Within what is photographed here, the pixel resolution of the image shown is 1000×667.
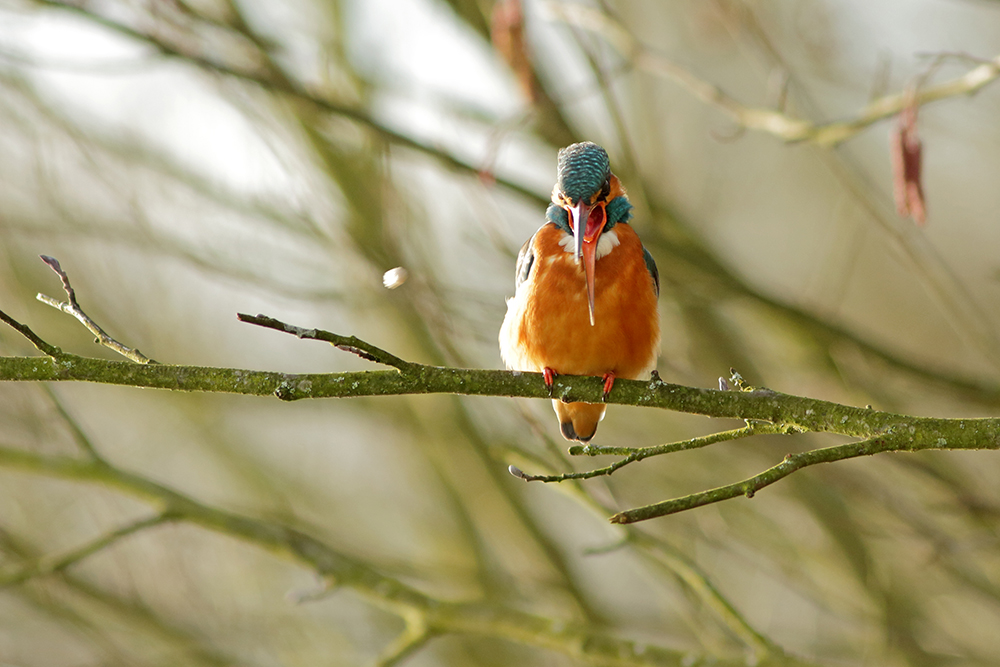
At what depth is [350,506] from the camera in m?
10.7

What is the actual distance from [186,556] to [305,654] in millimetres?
1501

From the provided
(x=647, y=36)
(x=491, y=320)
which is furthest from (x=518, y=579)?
(x=647, y=36)

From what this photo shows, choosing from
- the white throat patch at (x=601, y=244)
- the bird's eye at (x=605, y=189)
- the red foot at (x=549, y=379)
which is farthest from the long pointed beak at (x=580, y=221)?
the red foot at (x=549, y=379)

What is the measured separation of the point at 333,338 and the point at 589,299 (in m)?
1.62

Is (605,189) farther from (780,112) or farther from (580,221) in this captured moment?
(780,112)

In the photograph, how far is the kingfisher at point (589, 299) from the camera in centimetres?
427

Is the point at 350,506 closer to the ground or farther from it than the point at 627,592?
closer to the ground

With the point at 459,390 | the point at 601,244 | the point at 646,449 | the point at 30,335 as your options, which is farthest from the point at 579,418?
the point at 30,335

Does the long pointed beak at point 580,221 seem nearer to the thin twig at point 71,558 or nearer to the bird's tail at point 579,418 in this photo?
the bird's tail at point 579,418

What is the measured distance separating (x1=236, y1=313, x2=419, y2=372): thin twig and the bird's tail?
209cm

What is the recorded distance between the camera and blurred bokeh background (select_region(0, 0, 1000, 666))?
5.51 meters

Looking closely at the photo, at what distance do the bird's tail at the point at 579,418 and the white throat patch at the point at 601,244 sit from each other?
927 millimetres

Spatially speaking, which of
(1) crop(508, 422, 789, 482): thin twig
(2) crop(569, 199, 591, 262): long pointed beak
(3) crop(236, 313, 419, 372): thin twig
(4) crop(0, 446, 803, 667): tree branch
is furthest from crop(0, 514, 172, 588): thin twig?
(2) crop(569, 199, 591, 262): long pointed beak

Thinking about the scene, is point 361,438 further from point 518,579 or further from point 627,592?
point 627,592
